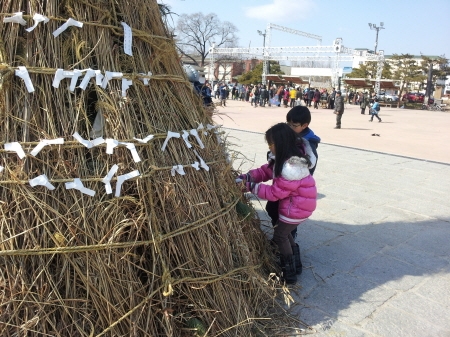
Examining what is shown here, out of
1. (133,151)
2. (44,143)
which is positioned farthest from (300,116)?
(44,143)

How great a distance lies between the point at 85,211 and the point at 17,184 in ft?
1.17

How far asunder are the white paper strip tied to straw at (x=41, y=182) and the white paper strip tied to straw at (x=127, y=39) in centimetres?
86

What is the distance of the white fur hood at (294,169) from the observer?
10.3 feet

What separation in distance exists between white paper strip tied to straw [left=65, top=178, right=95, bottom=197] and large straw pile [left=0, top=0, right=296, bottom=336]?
0.11 feet

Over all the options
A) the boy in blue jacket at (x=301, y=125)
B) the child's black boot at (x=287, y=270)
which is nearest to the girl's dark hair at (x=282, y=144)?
the boy in blue jacket at (x=301, y=125)

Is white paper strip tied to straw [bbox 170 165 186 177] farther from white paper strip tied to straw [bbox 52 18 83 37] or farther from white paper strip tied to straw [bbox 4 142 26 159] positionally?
white paper strip tied to straw [bbox 52 18 83 37]

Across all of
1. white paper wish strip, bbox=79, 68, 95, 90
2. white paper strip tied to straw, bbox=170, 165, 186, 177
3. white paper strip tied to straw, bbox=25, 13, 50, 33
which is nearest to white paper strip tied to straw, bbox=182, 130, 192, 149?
white paper strip tied to straw, bbox=170, 165, 186, 177

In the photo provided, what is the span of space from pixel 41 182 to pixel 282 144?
1759mm

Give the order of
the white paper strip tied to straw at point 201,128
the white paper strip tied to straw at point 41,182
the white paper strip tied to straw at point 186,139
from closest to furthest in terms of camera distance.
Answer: the white paper strip tied to straw at point 41,182
the white paper strip tied to straw at point 186,139
the white paper strip tied to straw at point 201,128

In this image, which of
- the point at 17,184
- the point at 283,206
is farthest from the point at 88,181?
the point at 283,206

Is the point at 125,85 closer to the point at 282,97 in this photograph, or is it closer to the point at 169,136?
the point at 169,136

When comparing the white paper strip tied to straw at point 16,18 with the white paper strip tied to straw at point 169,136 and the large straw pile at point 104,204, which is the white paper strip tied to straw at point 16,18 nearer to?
the large straw pile at point 104,204

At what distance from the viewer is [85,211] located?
2.19m

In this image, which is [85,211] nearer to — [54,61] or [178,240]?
[178,240]
